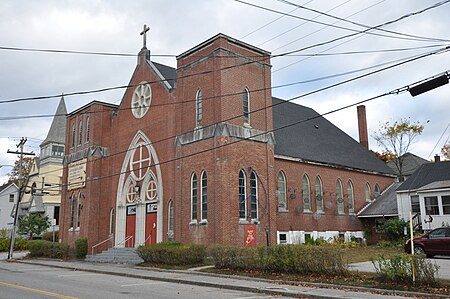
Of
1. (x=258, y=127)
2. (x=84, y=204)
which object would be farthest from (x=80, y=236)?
(x=258, y=127)

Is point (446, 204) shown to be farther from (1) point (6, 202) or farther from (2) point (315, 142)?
(1) point (6, 202)

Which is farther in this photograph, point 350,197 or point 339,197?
point 350,197

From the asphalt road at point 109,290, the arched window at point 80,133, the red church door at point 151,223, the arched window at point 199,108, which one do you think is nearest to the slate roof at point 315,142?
the arched window at point 199,108

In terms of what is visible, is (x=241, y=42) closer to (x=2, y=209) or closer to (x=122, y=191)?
(x=122, y=191)

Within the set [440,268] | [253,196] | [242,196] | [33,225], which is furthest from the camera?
[33,225]

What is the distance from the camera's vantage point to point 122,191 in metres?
31.6

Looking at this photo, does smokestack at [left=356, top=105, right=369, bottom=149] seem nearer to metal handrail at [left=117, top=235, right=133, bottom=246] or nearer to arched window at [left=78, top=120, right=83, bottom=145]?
metal handrail at [left=117, top=235, right=133, bottom=246]

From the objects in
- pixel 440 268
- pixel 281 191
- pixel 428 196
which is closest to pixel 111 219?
pixel 281 191

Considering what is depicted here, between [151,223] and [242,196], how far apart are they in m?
7.51

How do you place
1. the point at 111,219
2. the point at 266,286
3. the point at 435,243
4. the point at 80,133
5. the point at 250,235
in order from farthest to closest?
the point at 80,133, the point at 111,219, the point at 250,235, the point at 435,243, the point at 266,286

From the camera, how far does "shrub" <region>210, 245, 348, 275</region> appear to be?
15586mm

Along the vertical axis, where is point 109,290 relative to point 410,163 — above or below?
below

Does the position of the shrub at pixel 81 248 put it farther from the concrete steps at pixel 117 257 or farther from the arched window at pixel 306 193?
the arched window at pixel 306 193

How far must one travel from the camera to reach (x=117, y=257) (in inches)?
1072
